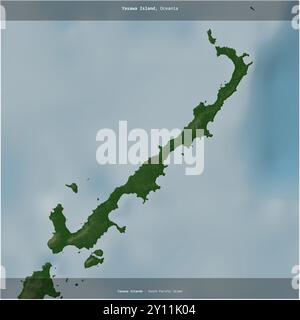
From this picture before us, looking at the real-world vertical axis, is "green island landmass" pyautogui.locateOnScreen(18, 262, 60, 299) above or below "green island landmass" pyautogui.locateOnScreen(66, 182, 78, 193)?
below

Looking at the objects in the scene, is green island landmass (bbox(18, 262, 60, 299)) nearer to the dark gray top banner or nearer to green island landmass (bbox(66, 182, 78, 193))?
green island landmass (bbox(66, 182, 78, 193))

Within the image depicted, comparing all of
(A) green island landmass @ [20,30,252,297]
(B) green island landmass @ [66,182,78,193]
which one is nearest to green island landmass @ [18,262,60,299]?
(A) green island landmass @ [20,30,252,297]

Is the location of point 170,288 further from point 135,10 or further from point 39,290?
point 135,10

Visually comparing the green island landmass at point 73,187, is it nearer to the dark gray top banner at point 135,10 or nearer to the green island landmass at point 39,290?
the green island landmass at point 39,290

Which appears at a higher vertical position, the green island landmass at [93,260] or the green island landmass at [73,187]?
the green island landmass at [73,187]

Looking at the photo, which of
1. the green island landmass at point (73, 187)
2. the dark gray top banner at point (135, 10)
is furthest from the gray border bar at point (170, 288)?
the dark gray top banner at point (135, 10)

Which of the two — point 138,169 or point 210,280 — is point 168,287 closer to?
point 210,280
